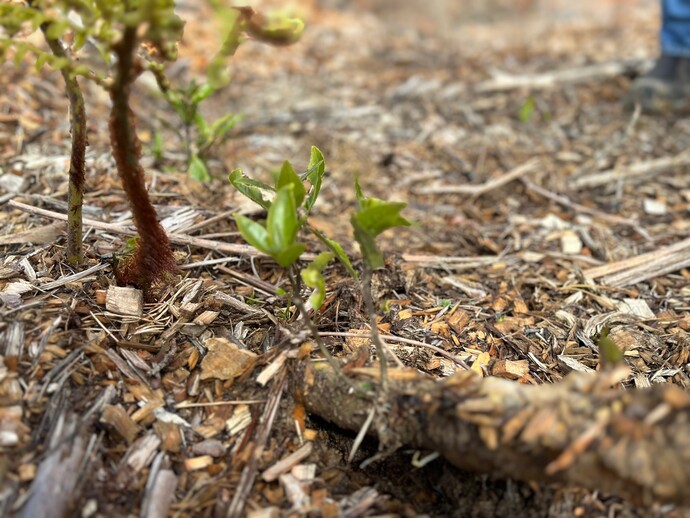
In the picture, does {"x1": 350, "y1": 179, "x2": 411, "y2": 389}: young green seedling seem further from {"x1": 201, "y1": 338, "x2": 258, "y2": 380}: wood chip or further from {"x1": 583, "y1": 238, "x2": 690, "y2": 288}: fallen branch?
{"x1": 583, "y1": 238, "x2": 690, "y2": 288}: fallen branch

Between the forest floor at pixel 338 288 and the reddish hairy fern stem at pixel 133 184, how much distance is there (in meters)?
0.09

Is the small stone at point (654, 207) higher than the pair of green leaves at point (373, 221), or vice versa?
the pair of green leaves at point (373, 221)

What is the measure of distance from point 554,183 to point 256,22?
2.16 metres

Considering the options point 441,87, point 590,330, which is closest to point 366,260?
point 590,330

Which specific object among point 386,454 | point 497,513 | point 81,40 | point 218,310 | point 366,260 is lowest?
point 497,513

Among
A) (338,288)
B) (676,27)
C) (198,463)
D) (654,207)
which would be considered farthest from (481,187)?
(198,463)

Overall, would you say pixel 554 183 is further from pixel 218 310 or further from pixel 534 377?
pixel 218 310

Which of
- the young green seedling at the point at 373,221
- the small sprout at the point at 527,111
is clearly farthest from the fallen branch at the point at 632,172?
the young green seedling at the point at 373,221

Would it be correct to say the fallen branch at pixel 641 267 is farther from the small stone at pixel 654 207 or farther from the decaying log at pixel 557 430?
the decaying log at pixel 557 430

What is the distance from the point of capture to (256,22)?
133 centimetres

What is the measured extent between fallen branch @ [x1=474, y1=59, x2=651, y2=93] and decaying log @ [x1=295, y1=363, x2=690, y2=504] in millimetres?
3409

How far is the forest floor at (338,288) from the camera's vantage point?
1340mm

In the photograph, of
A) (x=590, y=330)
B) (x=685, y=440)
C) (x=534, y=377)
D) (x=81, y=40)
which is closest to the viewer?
(x=685, y=440)

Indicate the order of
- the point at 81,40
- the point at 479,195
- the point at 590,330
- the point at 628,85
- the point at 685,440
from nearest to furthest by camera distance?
the point at 685,440 → the point at 81,40 → the point at 590,330 → the point at 479,195 → the point at 628,85
